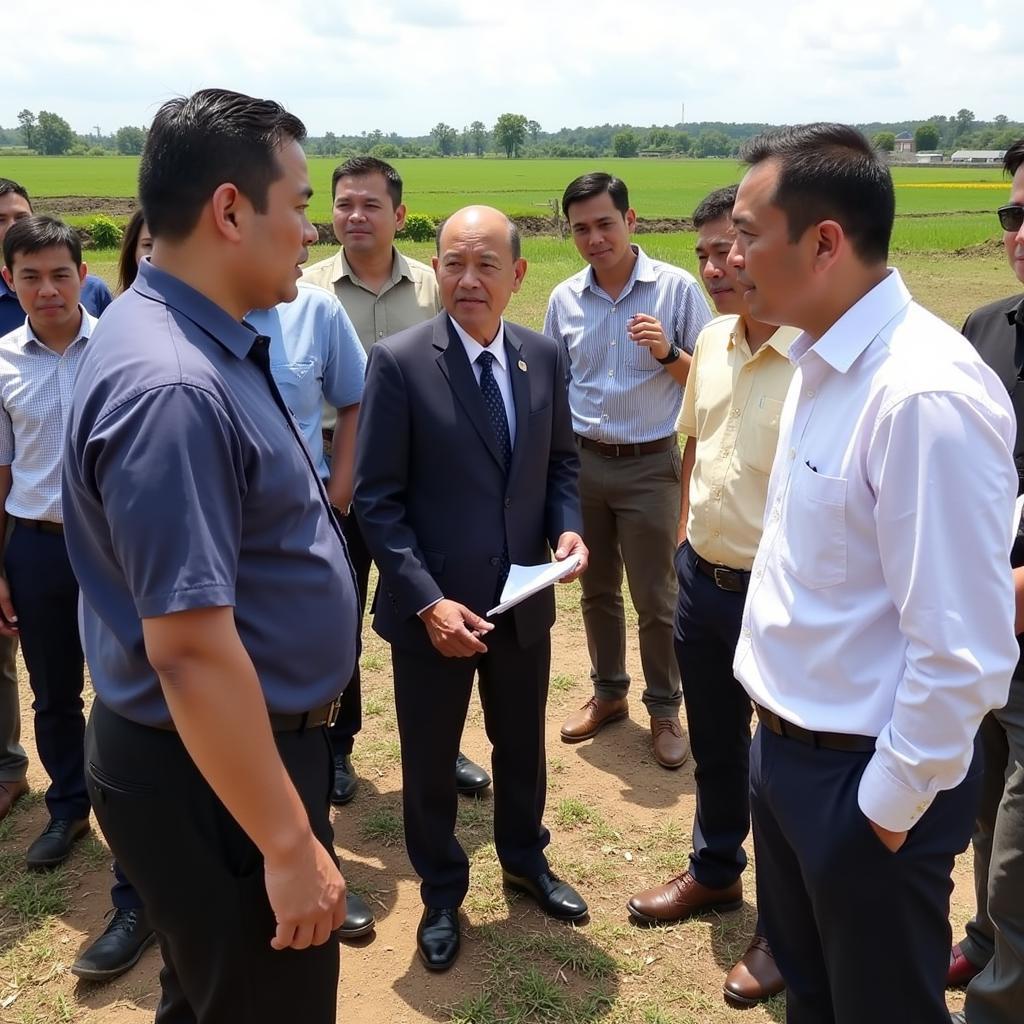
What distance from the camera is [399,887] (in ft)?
12.0

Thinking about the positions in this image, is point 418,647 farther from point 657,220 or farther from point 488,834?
point 657,220

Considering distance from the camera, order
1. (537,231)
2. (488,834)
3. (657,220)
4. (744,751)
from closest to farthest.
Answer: (744,751)
(488,834)
(537,231)
(657,220)

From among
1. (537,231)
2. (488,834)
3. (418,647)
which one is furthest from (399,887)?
(537,231)

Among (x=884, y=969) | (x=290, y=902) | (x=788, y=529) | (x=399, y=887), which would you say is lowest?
(x=399, y=887)

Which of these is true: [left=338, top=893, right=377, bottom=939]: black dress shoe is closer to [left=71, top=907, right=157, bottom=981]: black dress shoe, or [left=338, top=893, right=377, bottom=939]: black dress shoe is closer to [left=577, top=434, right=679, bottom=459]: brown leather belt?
[left=71, top=907, right=157, bottom=981]: black dress shoe

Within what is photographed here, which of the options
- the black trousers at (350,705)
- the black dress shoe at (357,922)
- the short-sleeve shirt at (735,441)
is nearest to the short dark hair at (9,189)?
the black trousers at (350,705)

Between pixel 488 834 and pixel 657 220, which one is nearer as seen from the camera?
pixel 488 834

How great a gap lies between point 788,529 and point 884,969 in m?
0.92

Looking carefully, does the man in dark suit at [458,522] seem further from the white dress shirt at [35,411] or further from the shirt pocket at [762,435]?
the white dress shirt at [35,411]

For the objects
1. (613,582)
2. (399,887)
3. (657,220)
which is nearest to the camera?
(399,887)

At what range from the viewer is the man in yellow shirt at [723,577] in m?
3.06

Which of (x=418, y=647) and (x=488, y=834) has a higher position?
(x=418, y=647)

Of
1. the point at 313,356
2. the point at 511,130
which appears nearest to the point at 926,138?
the point at 511,130

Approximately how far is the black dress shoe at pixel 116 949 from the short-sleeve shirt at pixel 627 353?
277cm
